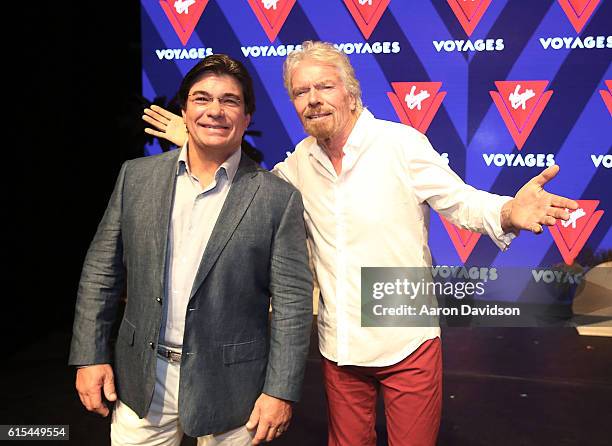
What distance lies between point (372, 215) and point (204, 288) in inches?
20.4

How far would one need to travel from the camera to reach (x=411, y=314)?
1727mm

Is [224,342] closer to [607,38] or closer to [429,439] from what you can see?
[429,439]

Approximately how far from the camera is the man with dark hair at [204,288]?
56.9 inches

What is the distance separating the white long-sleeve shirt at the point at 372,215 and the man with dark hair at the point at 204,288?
0.60 ft

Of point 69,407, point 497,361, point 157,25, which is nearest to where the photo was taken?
point 69,407

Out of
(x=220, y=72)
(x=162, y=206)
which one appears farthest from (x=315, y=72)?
(x=162, y=206)

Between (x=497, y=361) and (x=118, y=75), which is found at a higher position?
(x=118, y=75)

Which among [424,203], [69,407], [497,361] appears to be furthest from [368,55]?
[69,407]

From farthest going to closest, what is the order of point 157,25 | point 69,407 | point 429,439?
point 157,25, point 69,407, point 429,439

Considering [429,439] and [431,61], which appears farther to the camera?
[431,61]

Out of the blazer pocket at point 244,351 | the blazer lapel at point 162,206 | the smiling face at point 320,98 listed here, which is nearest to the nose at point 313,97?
the smiling face at point 320,98

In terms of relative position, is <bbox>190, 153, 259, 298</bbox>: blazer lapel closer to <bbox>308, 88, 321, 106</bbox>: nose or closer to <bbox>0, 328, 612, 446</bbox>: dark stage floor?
<bbox>308, 88, 321, 106</bbox>: nose

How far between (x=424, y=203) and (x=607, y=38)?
2.77m

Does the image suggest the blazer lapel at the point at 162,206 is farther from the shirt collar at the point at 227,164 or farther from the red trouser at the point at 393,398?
the red trouser at the point at 393,398
